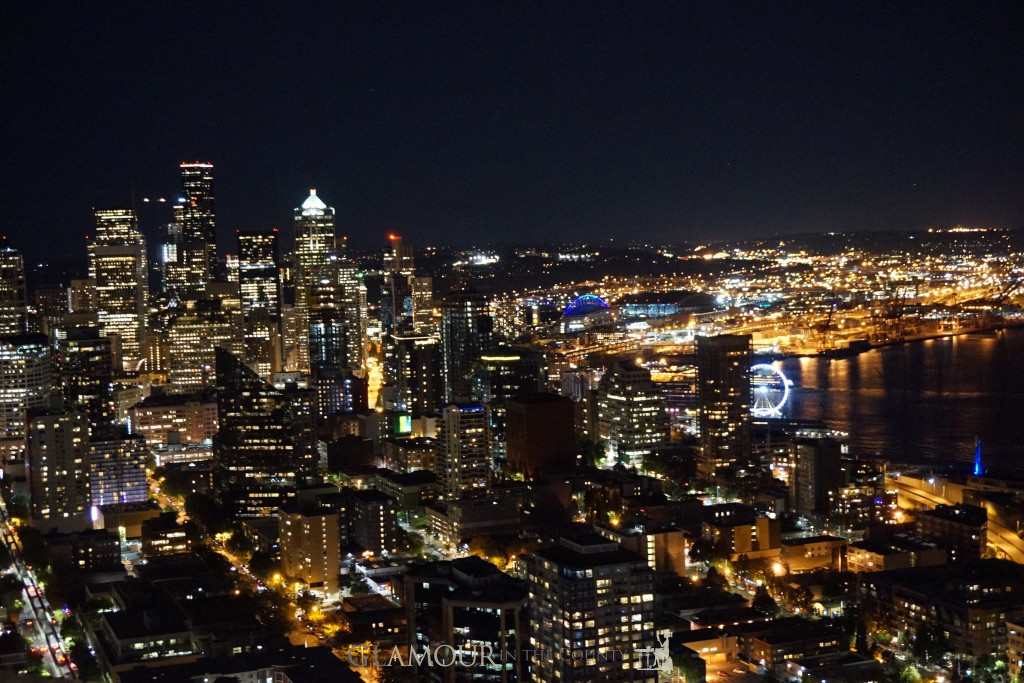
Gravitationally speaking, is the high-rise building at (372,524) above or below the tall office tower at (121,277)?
below

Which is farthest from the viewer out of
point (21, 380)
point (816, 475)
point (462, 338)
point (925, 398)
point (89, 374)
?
point (462, 338)

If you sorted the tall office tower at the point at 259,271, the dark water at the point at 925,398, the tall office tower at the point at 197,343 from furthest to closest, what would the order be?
the tall office tower at the point at 259,271
the tall office tower at the point at 197,343
the dark water at the point at 925,398

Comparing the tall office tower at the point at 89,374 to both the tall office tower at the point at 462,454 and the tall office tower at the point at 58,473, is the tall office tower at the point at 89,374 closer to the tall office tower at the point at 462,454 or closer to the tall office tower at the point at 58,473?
the tall office tower at the point at 58,473

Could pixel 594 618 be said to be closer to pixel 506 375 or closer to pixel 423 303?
pixel 506 375

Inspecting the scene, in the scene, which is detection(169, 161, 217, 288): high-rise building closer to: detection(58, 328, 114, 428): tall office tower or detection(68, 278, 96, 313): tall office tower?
detection(68, 278, 96, 313): tall office tower

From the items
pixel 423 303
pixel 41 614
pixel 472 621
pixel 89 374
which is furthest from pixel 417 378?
pixel 472 621

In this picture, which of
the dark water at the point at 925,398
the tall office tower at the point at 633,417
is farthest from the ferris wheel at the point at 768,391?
the tall office tower at the point at 633,417
